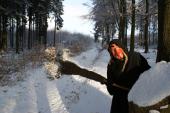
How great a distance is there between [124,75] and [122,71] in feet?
0.23

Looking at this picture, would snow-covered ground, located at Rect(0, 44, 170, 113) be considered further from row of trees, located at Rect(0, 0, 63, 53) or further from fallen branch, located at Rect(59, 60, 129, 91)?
row of trees, located at Rect(0, 0, 63, 53)

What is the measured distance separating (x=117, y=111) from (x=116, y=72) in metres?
0.64

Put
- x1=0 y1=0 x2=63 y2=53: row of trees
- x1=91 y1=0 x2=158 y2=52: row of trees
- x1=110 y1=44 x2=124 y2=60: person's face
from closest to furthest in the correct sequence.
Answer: x1=110 y1=44 x2=124 y2=60: person's face
x1=91 y1=0 x2=158 y2=52: row of trees
x1=0 y1=0 x2=63 y2=53: row of trees

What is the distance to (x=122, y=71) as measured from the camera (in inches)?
234

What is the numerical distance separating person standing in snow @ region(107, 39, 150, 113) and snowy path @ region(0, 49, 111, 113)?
14.0 ft

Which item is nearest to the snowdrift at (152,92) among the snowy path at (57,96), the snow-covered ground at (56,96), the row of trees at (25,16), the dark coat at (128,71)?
the dark coat at (128,71)

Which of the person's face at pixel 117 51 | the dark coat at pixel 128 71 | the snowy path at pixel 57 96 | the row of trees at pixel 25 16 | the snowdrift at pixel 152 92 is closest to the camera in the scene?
the snowdrift at pixel 152 92

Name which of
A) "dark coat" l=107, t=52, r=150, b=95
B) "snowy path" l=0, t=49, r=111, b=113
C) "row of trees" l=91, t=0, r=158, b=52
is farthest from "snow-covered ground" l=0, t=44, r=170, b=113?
"row of trees" l=91, t=0, r=158, b=52

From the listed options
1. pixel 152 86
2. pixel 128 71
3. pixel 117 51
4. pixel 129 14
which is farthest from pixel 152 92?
pixel 129 14

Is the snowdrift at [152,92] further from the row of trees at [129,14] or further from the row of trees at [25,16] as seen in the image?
the row of trees at [25,16]

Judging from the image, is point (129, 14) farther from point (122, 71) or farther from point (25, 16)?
point (25, 16)

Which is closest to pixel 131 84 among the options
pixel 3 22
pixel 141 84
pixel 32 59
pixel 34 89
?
pixel 141 84

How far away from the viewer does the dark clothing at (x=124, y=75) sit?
233 inches

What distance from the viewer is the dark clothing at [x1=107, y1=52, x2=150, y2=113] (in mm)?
5922
